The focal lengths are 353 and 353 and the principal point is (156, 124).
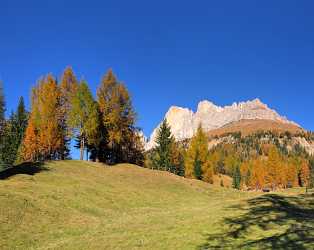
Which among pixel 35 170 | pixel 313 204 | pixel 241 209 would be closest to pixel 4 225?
pixel 241 209

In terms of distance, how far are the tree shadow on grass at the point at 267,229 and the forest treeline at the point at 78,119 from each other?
134 feet

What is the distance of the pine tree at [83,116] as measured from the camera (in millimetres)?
65938

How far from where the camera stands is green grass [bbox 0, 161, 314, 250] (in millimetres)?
21359

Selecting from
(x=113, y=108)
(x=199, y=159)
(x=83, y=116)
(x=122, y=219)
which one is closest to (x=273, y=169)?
(x=199, y=159)

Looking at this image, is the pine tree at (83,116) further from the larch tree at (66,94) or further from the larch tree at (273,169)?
the larch tree at (273,169)

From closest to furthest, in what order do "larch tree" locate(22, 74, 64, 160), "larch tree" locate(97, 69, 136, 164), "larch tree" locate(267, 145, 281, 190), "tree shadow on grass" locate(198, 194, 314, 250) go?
1. "tree shadow on grass" locate(198, 194, 314, 250)
2. "larch tree" locate(22, 74, 64, 160)
3. "larch tree" locate(97, 69, 136, 164)
4. "larch tree" locate(267, 145, 281, 190)

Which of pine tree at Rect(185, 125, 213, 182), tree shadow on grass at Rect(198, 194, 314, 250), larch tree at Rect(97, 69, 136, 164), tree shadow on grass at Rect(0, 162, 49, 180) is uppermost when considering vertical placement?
larch tree at Rect(97, 69, 136, 164)

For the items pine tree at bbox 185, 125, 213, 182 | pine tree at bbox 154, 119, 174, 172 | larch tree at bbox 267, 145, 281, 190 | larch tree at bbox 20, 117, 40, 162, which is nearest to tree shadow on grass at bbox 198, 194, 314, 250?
larch tree at bbox 20, 117, 40, 162

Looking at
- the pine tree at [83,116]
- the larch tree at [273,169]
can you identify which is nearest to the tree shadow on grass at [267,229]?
the pine tree at [83,116]

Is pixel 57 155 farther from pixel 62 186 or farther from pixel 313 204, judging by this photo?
pixel 313 204

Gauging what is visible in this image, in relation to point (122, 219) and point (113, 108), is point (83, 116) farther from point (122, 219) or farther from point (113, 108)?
point (122, 219)

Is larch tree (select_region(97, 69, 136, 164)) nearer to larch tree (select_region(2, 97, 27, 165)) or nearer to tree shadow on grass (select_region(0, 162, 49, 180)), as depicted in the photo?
tree shadow on grass (select_region(0, 162, 49, 180))

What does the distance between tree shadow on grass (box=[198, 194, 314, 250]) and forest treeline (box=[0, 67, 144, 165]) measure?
134 ft

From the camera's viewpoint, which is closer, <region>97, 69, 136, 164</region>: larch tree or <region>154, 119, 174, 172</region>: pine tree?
<region>97, 69, 136, 164</region>: larch tree
